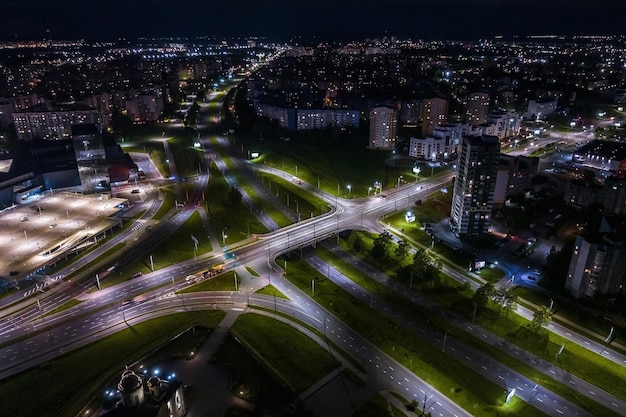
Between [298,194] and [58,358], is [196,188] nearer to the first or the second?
[298,194]

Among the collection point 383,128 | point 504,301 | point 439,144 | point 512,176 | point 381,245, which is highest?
point 383,128

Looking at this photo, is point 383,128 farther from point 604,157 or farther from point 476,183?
point 604,157

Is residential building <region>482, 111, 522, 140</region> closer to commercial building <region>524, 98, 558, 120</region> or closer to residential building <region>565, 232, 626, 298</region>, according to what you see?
commercial building <region>524, 98, 558, 120</region>

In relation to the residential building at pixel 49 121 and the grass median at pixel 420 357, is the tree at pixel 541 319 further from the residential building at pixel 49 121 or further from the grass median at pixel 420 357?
the residential building at pixel 49 121

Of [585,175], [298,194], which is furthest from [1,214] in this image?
[585,175]

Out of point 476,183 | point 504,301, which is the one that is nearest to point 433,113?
point 476,183

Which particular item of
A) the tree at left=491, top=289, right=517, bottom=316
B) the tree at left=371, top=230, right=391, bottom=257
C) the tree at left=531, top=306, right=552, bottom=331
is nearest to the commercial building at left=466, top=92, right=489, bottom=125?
the tree at left=371, top=230, right=391, bottom=257
